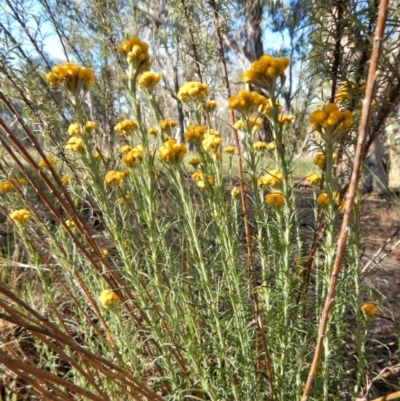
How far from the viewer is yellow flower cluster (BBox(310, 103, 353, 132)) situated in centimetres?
83

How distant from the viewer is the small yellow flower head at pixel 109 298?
1.22 m

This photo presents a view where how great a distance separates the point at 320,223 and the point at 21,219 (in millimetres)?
1082

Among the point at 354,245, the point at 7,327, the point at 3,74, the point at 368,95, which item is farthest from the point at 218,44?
the point at 7,327

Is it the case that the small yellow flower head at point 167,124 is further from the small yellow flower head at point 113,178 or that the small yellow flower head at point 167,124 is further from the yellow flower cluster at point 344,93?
the yellow flower cluster at point 344,93

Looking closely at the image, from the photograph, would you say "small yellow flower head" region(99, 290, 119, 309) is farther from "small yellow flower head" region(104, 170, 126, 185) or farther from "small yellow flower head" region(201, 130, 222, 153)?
"small yellow flower head" region(201, 130, 222, 153)

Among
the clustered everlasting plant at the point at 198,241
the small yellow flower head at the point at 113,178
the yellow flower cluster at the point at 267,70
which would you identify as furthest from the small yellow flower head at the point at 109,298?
the yellow flower cluster at the point at 267,70

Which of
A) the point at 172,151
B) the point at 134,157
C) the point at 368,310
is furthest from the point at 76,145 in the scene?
the point at 368,310

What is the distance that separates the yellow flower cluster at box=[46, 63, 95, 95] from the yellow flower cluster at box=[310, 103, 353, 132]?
566mm

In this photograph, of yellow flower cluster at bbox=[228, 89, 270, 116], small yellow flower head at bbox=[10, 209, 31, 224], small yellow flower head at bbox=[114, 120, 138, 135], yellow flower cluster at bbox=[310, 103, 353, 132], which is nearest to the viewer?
yellow flower cluster at bbox=[310, 103, 353, 132]

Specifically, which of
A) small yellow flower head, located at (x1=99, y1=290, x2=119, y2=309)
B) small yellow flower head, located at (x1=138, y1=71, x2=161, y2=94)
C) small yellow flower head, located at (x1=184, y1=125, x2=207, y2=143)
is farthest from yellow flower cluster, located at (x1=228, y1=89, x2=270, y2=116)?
small yellow flower head, located at (x1=99, y1=290, x2=119, y2=309)

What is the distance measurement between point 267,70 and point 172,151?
12.0 inches

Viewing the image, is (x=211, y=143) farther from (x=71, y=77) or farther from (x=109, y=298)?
(x=109, y=298)

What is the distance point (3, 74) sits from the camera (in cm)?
122

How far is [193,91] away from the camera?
1227 mm
